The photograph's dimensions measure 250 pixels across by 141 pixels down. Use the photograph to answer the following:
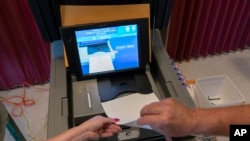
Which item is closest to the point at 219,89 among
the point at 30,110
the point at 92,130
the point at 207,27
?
the point at 207,27

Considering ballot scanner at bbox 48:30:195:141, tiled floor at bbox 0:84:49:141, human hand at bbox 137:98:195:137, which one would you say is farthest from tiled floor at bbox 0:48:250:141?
human hand at bbox 137:98:195:137

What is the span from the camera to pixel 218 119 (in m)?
0.60

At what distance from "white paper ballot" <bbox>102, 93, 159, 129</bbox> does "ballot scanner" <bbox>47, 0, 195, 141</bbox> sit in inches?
0.7

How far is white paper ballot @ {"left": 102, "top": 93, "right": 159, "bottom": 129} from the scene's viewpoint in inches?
28.2

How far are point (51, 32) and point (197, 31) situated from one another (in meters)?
1.21

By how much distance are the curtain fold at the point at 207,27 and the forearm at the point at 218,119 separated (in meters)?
1.04

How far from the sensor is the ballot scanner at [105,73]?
729 millimetres

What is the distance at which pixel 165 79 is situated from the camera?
2.73 feet

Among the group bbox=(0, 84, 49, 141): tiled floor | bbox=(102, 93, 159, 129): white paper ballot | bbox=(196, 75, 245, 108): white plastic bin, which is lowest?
bbox=(0, 84, 49, 141): tiled floor

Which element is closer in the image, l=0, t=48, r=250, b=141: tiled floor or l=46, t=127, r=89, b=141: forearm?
l=46, t=127, r=89, b=141: forearm

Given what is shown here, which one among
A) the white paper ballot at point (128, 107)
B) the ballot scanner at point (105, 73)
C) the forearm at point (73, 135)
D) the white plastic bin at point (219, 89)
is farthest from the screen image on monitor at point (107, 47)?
the white plastic bin at point (219, 89)

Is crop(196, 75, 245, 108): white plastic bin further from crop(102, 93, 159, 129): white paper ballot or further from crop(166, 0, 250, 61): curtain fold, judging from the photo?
crop(166, 0, 250, 61): curtain fold

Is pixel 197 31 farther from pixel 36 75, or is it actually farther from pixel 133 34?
pixel 36 75

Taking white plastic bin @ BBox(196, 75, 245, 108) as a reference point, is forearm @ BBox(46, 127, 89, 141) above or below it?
above
